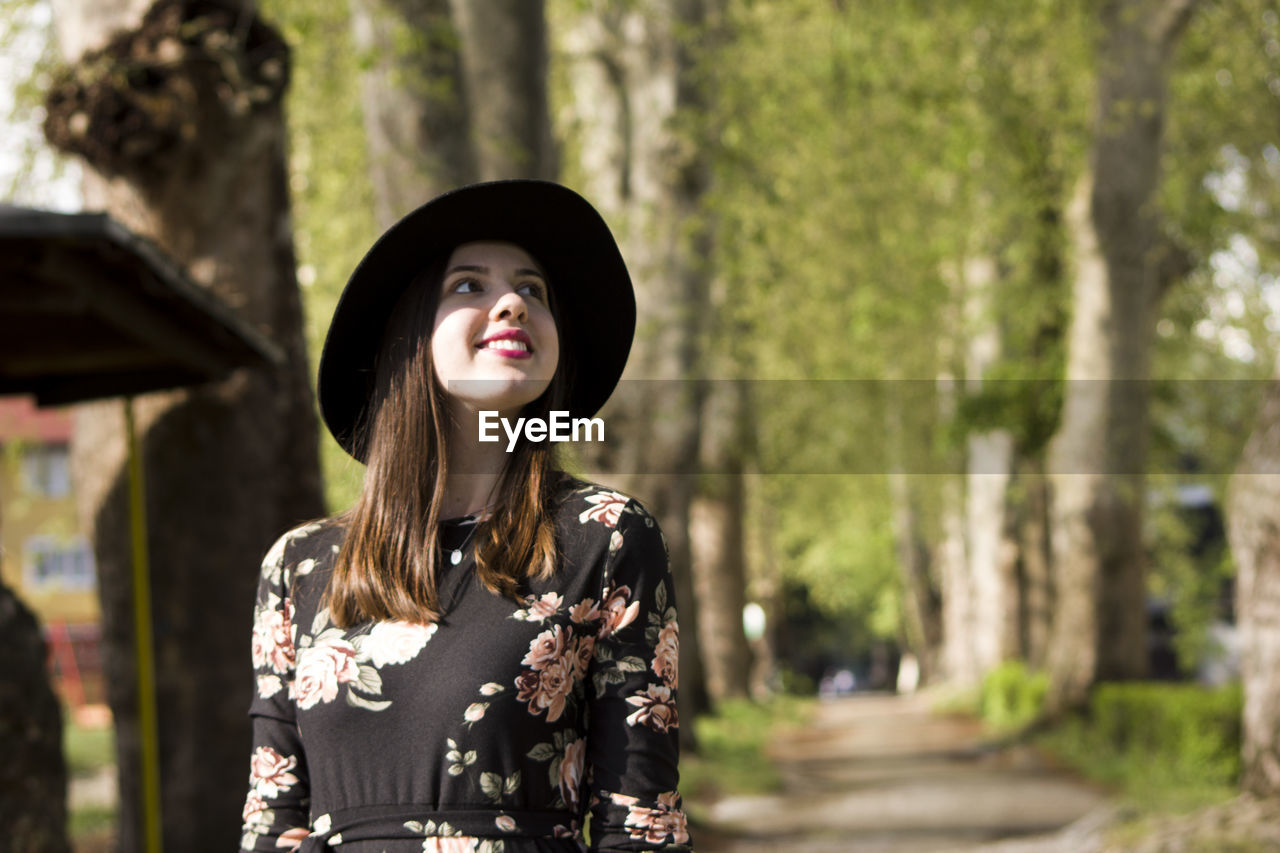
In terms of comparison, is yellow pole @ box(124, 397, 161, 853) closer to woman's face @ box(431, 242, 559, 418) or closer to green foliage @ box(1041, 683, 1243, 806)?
woman's face @ box(431, 242, 559, 418)

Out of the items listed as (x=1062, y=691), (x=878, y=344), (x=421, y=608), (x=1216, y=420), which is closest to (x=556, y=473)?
(x=421, y=608)

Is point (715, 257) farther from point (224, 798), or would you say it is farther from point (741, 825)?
point (224, 798)

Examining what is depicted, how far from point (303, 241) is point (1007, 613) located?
15.3 metres

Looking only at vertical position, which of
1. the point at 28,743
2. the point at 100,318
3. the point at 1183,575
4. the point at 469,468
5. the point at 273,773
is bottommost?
the point at 1183,575

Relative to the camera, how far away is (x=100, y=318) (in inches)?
256

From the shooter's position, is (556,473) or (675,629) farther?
(556,473)

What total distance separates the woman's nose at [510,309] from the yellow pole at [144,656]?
474 centimetres

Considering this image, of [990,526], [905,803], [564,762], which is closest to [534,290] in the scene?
[564,762]

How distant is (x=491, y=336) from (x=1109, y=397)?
1590cm

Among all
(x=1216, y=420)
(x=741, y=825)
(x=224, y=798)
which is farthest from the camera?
(x=1216, y=420)

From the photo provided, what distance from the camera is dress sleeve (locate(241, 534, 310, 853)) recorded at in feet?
8.71

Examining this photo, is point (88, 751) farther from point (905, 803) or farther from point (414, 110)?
point (414, 110)

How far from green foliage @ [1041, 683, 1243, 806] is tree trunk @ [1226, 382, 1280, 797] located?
339 centimetres

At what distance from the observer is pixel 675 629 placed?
101 inches
